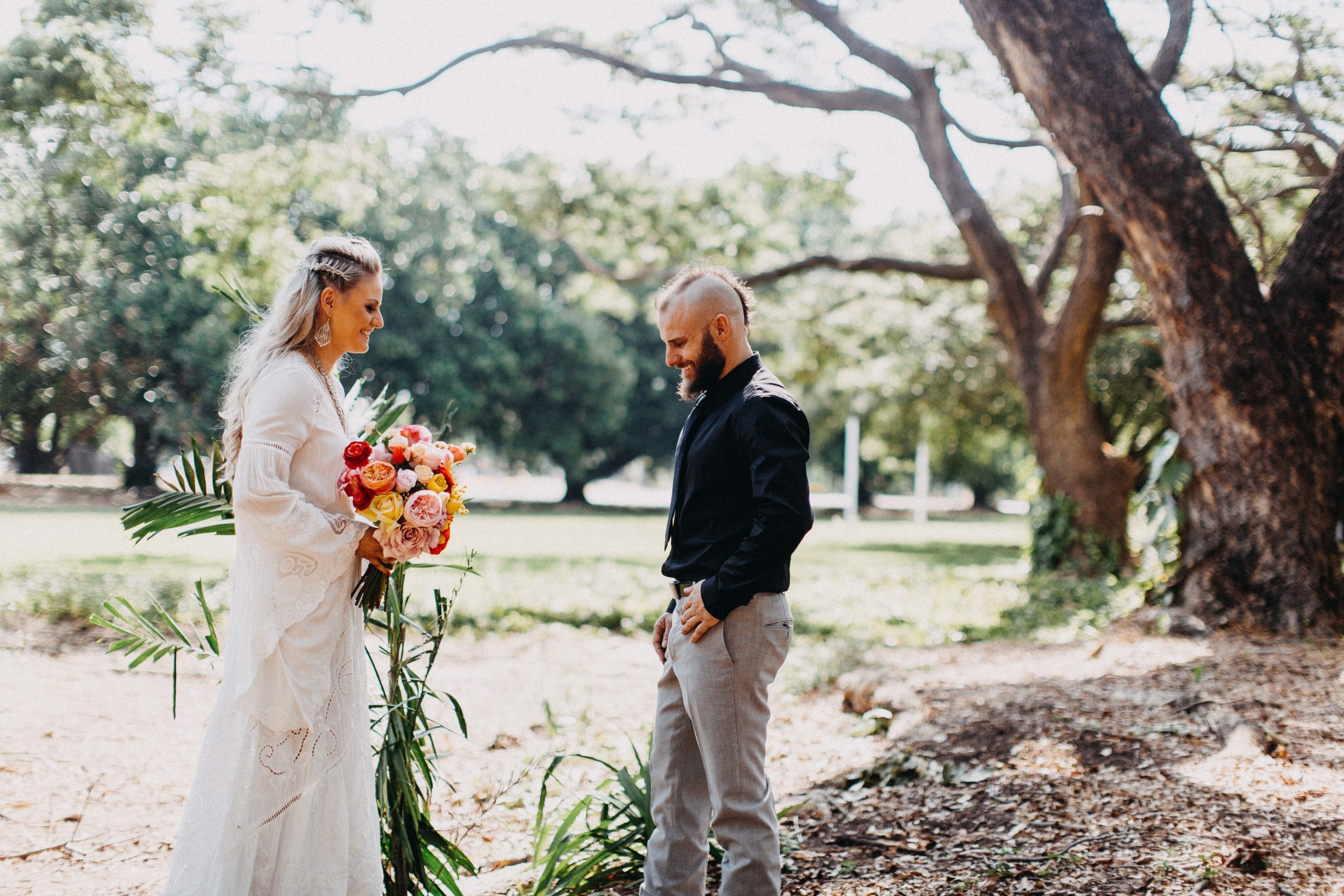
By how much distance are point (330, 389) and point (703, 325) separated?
1.11 m

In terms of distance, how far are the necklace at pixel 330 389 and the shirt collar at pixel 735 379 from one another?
3.57 feet

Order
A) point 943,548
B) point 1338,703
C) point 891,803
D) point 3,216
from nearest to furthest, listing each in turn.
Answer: point 891,803 → point 1338,703 → point 3,216 → point 943,548

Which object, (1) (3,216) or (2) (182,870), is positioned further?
(1) (3,216)

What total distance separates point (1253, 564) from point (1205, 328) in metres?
1.72

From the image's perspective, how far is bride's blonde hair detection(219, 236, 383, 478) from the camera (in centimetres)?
270

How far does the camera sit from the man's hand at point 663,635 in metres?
2.93

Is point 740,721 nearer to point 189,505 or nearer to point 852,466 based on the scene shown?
point 189,505

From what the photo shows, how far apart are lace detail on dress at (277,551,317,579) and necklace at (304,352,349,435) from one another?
0.39 meters

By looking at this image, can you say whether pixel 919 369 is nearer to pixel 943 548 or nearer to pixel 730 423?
pixel 943 548

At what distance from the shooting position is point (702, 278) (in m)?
2.84

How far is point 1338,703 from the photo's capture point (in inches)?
191

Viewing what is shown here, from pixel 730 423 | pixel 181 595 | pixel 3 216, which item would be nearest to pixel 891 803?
pixel 730 423

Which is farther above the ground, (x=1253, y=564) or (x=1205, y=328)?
(x=1205, y=328)

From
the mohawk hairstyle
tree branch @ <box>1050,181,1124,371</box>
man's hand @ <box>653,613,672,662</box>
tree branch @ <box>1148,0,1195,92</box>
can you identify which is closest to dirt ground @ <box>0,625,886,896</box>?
man's hand @ <box>653,613,672,662</box>
